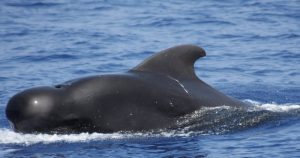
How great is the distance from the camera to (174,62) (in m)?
15.8

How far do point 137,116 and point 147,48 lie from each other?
44.2 ft

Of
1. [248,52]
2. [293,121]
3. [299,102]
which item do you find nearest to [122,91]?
[293,121]

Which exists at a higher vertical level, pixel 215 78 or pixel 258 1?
pixel 258 1

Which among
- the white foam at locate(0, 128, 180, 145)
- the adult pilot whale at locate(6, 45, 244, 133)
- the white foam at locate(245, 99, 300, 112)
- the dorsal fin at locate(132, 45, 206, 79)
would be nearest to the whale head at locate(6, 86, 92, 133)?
the adult pilot whale at locate(6, 45, 244, 133)

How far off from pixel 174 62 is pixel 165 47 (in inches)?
499

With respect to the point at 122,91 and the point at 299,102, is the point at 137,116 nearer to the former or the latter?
the point at 122,91

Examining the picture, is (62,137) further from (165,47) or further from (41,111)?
(165,47)

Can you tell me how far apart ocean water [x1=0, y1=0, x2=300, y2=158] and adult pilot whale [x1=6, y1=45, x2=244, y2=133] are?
20cm

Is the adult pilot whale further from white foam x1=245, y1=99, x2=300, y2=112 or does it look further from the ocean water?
white foam x1=245, y1=99, x2=300, y2=112

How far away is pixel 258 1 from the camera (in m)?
38.3

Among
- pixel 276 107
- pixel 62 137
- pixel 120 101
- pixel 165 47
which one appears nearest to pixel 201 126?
pixel 120 101

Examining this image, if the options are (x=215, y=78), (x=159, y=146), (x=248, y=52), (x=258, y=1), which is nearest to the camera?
(x=159, y=146)

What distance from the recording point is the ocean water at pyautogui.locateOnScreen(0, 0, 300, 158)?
1452 centimetres

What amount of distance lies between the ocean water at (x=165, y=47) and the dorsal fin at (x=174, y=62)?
0.97 meters
